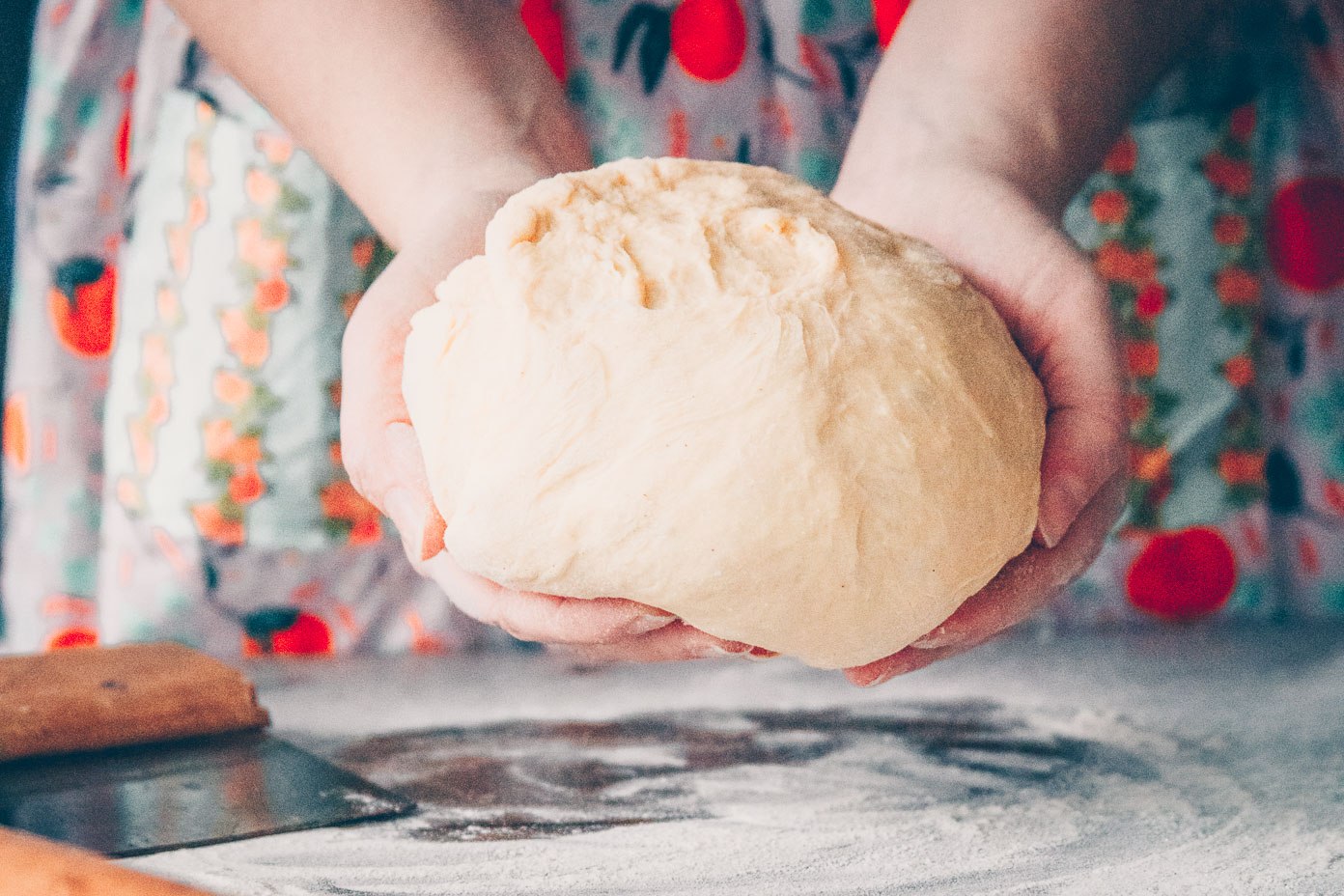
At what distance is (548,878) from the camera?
3.31 feet

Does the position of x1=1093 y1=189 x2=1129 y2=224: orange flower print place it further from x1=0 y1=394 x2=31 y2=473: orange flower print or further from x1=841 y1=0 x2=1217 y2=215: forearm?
x1=0 y1=394 x2=31 y2=473: orange flower print

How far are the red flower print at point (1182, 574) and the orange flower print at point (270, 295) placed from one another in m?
1.21

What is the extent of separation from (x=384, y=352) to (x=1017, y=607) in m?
0.58

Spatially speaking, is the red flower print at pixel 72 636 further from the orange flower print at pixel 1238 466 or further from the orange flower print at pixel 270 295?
the orange flower print at pixel 1238 466

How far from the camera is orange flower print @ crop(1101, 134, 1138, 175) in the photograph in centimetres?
174

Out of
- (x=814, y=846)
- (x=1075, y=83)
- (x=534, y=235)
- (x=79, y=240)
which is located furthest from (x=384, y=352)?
(x=79, y=240)

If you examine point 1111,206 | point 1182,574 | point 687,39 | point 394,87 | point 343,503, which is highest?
point 687,39

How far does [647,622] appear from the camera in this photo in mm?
961

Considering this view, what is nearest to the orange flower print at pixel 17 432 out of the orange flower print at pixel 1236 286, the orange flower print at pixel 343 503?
the orange flower print at pixel 343 503

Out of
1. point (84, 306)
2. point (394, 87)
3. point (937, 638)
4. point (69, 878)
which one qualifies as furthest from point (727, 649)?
point (84, 306)

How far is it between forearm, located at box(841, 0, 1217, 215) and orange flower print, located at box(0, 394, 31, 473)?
1.26 meters

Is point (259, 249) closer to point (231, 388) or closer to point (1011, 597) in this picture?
point (231, 388)

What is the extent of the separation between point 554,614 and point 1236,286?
120cm

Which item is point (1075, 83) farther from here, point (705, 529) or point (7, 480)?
point (7, 480)
